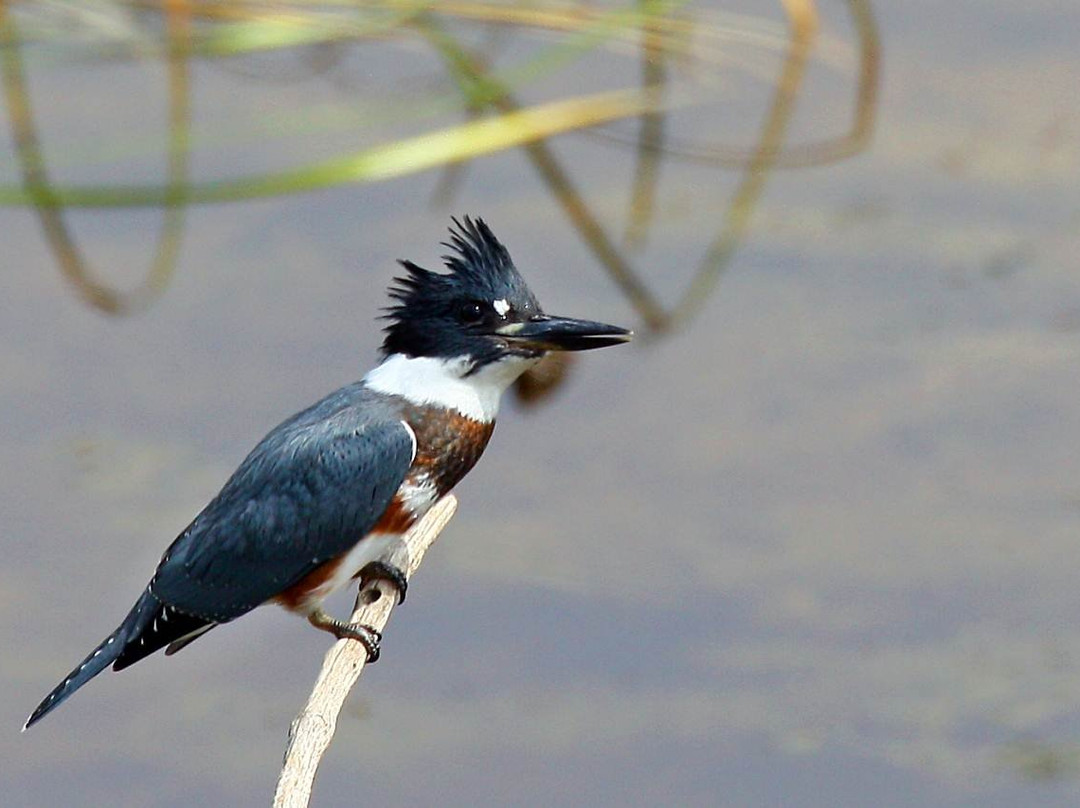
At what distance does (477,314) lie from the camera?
10.7 ft

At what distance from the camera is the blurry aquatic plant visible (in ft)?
17.8

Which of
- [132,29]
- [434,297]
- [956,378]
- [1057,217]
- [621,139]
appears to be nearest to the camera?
[434,297]

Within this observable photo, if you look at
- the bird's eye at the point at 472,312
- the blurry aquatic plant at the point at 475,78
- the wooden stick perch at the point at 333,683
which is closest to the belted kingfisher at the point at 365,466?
the bird's eye at the point at 472,312

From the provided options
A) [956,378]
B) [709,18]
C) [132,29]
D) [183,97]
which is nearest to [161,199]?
[183,97]

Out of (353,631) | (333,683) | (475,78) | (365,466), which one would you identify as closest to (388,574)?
(353,631)

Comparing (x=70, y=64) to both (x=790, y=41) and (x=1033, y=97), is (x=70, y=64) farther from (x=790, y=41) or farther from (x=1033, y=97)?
(x=1033, y=97)

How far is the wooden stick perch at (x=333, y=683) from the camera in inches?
Result: 107

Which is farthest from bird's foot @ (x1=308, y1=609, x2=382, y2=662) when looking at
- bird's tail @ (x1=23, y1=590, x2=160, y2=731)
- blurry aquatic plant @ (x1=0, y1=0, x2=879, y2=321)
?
blurry aquatic plant @ (x1=0, y1=0, x2=879, y2=321)

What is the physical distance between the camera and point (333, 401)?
3445 millimetres

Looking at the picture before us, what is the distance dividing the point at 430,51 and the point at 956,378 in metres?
1.95

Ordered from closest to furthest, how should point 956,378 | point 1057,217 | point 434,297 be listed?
1. point 434,297
2. point 956,378
3. point 1057,217

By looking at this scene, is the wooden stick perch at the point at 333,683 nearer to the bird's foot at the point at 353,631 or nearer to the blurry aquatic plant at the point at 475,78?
the bird's foot at the point at 353,631

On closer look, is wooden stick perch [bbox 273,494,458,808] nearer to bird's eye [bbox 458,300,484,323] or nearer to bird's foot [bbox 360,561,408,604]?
bird's foot [bbox 360,561,408,604]

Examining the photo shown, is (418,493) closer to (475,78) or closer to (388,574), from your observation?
(388,574)
